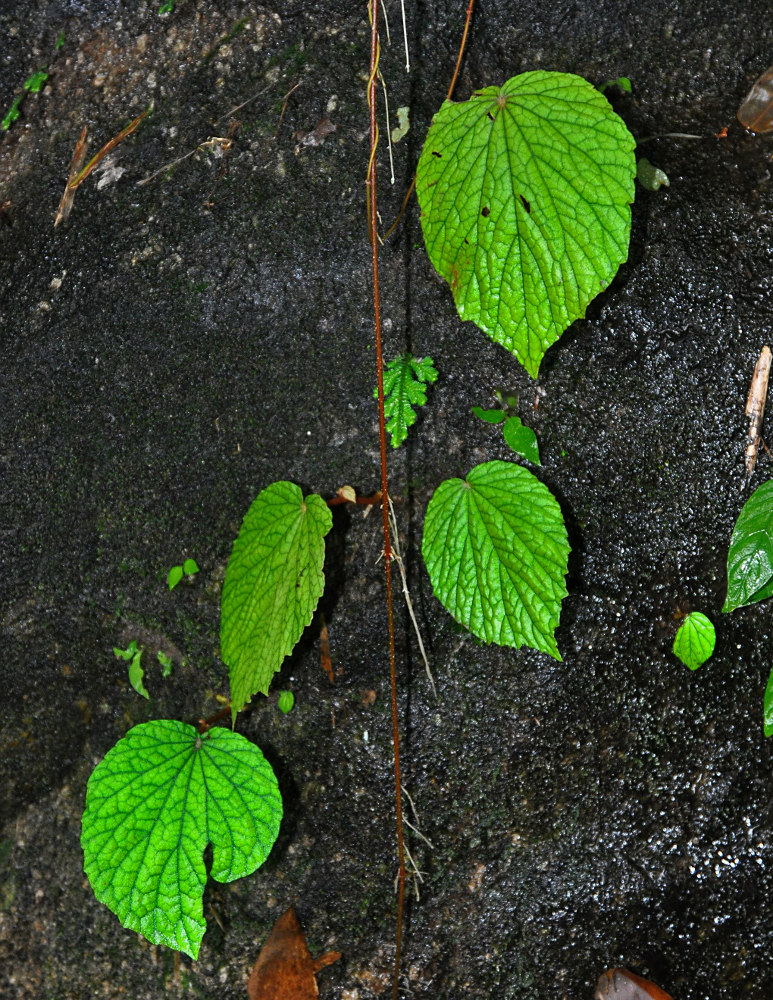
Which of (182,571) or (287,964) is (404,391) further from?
(287,964)

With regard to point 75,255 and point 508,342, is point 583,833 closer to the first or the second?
point 508,342

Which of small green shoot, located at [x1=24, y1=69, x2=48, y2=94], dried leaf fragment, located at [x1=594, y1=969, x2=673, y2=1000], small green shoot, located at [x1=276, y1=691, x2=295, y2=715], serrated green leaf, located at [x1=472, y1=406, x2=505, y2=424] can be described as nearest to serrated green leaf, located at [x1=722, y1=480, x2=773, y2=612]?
serrated green leaf, located at [x1=472, y1=406, x2=505, y2=424]

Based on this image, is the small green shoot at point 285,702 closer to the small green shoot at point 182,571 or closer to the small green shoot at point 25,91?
the small green shoot at point 182,571

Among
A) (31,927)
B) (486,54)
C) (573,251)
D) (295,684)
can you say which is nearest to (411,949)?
(295,684)

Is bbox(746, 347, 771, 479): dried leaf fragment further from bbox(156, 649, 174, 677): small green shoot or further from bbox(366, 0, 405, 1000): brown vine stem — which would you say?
bbox(156, 649, 174, 677): small green shoot

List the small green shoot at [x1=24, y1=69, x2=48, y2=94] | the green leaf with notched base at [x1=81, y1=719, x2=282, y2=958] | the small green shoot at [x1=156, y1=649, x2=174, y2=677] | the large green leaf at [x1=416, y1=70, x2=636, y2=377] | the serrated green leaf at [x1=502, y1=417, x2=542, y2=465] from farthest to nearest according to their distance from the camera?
the small green shoot at [x1=24, y1=69, x2=48, y2=94]
the small green shoot at [x1=156, y1=649, x2=174, y2=677]
the serrated green leaf at [x1=502, y1=417, x2=542, y2=465]
the green leaf with notched base at [x1=81, y1=719, x2=282, y2=958]
the large green leaf at [x1=416, y1=70, x2=636, y2=377]

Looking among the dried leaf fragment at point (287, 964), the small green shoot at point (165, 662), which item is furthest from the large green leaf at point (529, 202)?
the dried leaf fragment at point (287, 964)
